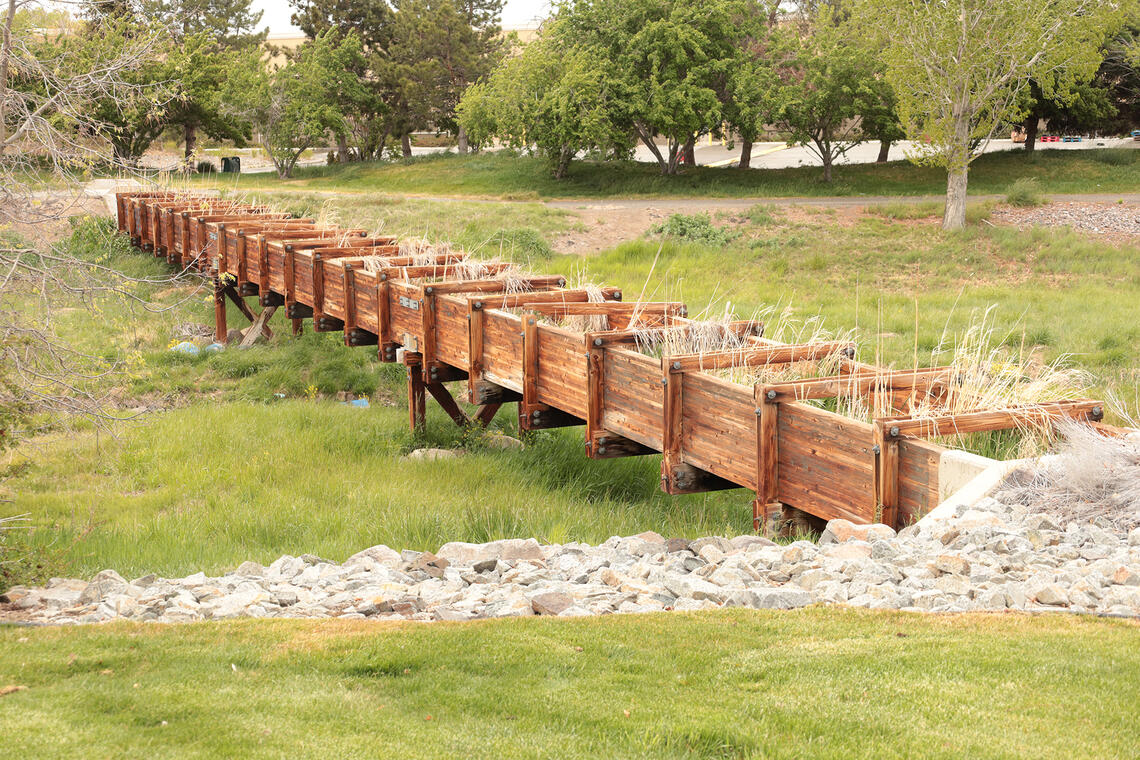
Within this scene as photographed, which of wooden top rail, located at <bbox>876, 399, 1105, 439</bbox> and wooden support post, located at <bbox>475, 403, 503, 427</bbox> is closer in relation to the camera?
wooden top rail, located at <bbox>876, 399, 1105, 439</bbox>

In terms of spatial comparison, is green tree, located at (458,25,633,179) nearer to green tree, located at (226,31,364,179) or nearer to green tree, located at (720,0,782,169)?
green tree, located at (720,0,782,169)

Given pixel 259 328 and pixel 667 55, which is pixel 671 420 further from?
pixel 667 55

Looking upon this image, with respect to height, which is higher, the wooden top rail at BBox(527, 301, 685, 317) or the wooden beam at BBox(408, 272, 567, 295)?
the wooden beam at BBox(408, 272, 567, 295)

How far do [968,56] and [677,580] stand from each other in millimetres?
24190

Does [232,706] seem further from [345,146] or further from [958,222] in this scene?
[345,146]

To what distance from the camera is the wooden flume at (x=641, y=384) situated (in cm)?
789

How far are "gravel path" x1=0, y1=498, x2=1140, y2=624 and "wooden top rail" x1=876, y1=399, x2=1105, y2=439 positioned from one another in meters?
0.84

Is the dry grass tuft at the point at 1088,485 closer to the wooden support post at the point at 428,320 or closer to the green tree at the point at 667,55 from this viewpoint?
the wooden support post at the point at 428,320

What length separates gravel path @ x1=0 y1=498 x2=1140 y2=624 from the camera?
20.5 feet

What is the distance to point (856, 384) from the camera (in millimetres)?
8750

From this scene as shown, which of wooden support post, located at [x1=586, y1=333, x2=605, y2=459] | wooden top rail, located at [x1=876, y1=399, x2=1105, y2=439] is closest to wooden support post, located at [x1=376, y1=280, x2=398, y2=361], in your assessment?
wooden support post, located at [x1=586, y1=333, x2=605, y2=459]

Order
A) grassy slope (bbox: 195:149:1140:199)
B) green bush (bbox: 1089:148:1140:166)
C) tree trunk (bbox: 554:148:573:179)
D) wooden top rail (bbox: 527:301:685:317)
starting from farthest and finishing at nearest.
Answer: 1. tree trunk (bbox: 554:148:573:179)
2. green bush (bbox: 1089:148:1140:166)
3. grassy slope (bbox: 195:149:1140:199)
4. wooden top rail (bbox: 527:301:685:317)

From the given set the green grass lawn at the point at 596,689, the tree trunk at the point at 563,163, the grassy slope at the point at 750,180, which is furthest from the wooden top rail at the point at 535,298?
the tree trunk at the point at 563,163

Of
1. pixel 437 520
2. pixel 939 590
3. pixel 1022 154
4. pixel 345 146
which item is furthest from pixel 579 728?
pixel 345 146
